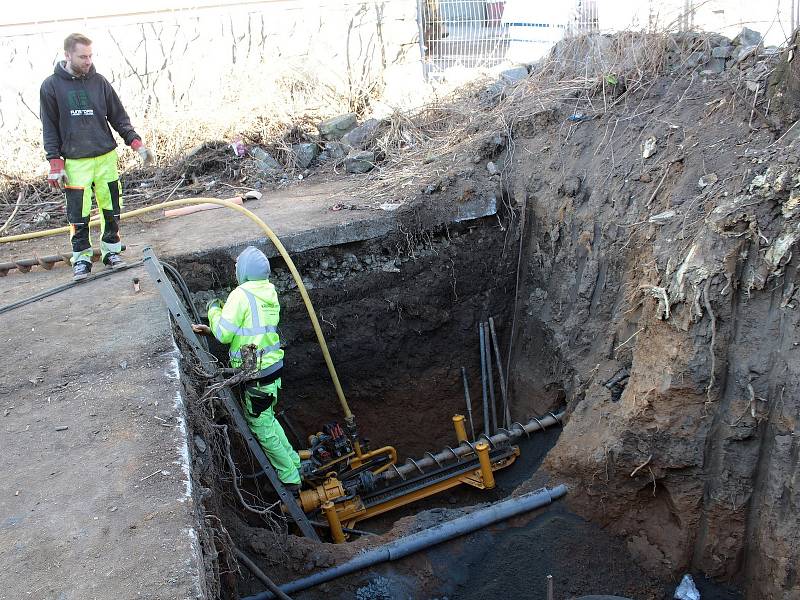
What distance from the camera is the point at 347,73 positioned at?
33.3ft

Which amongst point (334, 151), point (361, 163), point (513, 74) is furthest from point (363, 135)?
point (513, 74)

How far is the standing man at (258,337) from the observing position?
198 inches

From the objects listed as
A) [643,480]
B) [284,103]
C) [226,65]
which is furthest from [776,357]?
[226,65]

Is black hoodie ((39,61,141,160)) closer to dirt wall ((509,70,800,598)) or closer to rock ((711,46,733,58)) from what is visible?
dirt wall ((509,70,800,598))

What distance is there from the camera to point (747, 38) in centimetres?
584

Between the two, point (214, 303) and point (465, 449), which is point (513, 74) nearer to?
point (465, 449)

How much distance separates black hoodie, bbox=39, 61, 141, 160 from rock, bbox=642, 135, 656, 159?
420cm

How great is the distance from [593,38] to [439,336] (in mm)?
3516

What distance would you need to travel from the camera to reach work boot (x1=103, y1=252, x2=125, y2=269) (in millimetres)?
5809

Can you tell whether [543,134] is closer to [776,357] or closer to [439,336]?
[439,336]

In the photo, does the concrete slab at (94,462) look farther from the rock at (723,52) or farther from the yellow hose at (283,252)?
the rock at (723,52)

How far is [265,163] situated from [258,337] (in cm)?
418

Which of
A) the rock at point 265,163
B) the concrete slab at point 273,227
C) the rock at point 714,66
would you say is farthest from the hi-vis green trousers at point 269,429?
the rock at point 714,66

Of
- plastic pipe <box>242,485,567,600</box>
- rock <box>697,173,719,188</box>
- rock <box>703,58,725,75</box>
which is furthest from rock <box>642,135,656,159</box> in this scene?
plastic pipe <box>242,485,567,600</box>
